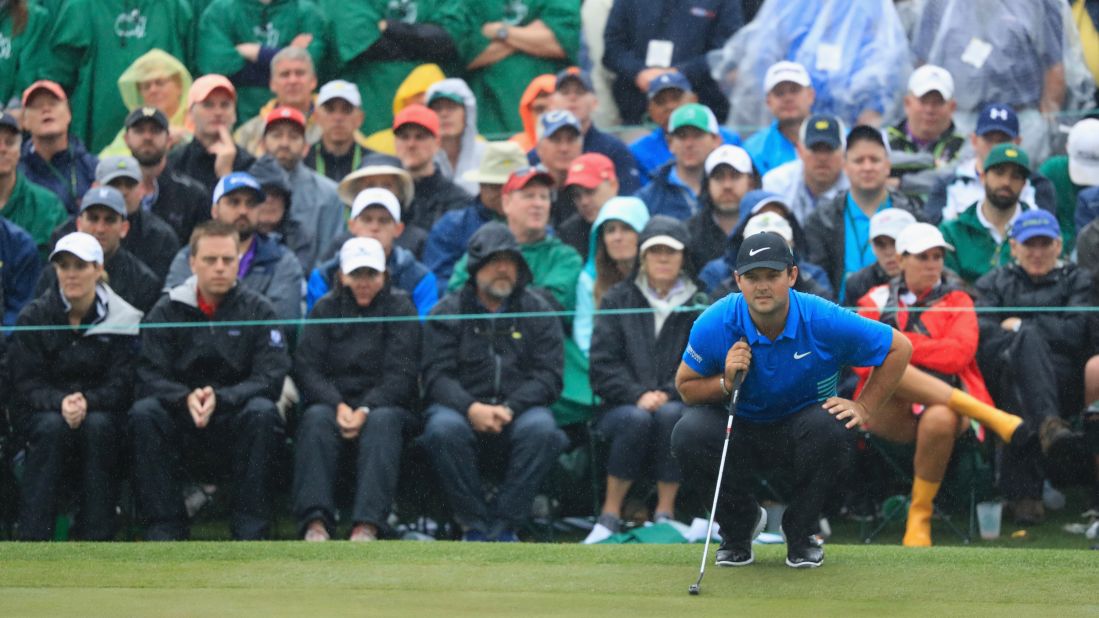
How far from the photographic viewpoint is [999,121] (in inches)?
450

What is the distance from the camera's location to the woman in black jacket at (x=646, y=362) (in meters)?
9.66

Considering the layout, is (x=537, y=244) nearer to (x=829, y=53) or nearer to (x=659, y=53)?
(x=659, y=53)

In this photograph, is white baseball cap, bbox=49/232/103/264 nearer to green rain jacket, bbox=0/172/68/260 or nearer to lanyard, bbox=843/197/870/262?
green rain jacket, bbox=0/172/68/260

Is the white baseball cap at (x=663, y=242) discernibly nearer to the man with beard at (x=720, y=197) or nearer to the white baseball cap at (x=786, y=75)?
the man with beard at (x=720, y=197)

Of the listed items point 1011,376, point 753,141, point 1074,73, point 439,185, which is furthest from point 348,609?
point 1074,73

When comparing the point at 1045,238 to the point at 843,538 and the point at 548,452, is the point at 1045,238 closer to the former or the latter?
the point at 843,538

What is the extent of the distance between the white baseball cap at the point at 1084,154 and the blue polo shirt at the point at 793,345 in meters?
4.46

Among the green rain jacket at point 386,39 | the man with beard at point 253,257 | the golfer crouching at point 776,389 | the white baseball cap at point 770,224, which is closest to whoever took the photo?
the golfer crouching at point 776,389

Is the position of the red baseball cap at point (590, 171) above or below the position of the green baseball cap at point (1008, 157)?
below

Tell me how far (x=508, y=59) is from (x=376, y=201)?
9.07 ft

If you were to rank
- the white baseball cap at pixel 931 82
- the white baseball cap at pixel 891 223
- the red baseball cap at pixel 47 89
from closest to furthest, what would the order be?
Result: the white baseball cap at pixel 891 223 → the white baseball cap at pixel 931 82 → the red baseball cap at pixel 47 89

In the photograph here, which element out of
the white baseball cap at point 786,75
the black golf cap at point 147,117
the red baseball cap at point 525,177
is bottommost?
the red baseball cap at point 525,177

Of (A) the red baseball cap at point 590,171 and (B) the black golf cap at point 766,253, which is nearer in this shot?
(B) the black golf cap at point 766,253

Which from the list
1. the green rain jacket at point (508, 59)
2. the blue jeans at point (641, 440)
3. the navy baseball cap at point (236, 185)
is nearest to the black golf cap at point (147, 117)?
the navy baseball cap at point (236, 185)
